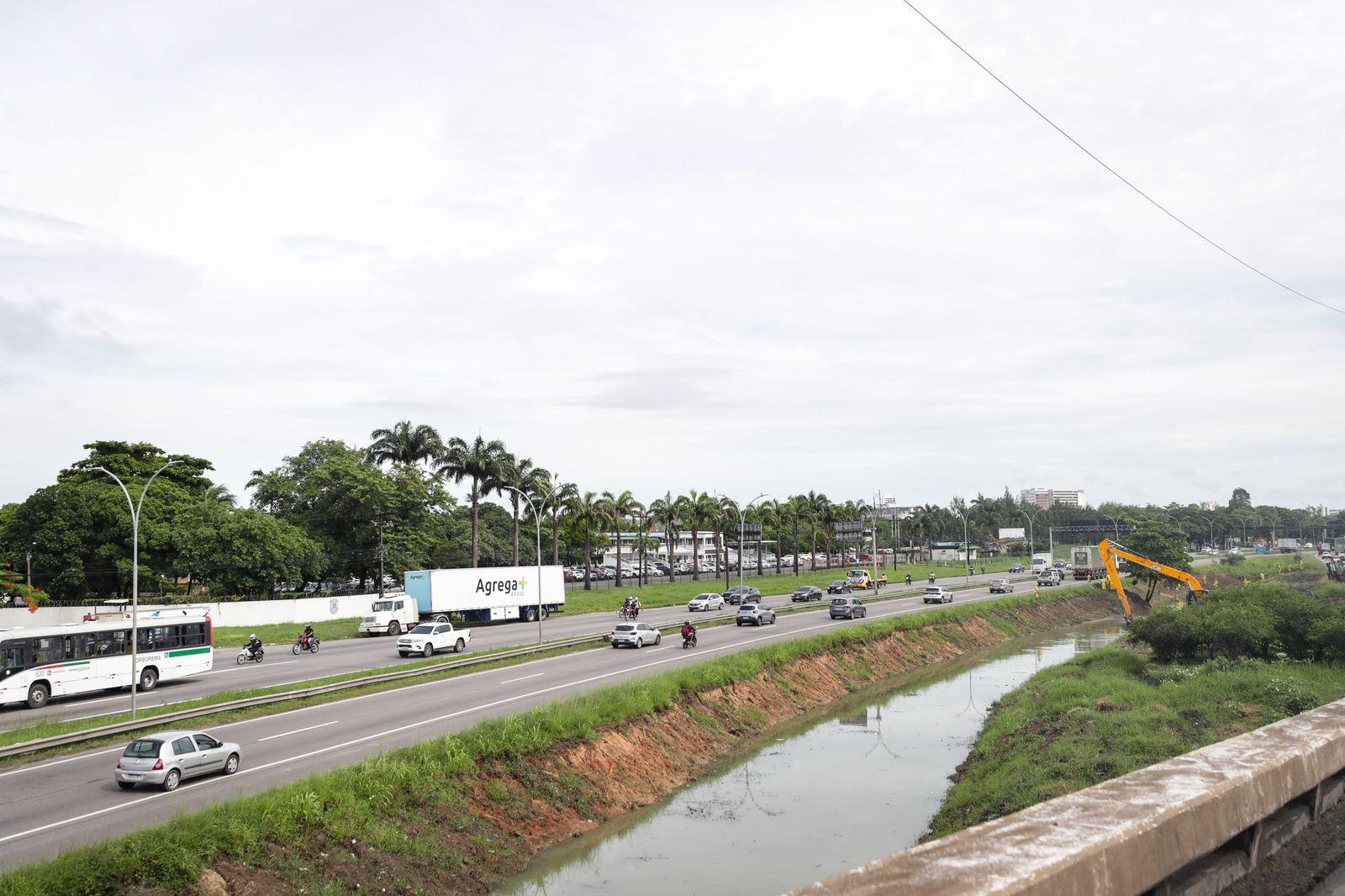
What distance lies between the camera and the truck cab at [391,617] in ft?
209

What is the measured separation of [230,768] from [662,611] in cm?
5783

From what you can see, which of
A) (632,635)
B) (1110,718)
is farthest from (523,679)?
(1110,718)

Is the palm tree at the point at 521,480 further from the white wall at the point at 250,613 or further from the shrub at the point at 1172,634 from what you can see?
the shrub at the point at 1172,634

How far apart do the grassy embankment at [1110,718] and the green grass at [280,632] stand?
148 feet

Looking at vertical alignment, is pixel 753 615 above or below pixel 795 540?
below

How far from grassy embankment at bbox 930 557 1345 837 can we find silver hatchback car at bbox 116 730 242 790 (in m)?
18.7

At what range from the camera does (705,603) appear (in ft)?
260

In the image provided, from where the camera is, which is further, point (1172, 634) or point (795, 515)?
point (795, 515)

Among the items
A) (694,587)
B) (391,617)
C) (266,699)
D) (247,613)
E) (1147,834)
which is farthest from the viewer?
(694,587)

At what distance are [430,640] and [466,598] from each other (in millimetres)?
18976

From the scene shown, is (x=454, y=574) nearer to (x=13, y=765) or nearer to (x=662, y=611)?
(x=662, y=611)

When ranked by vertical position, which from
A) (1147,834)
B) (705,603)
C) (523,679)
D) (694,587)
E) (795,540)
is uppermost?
(795,540)

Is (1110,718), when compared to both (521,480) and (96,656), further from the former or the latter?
(521,480)

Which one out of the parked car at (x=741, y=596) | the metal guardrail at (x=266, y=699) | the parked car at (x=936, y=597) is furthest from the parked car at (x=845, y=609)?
the metal guardrail at (x=266, y=699)
